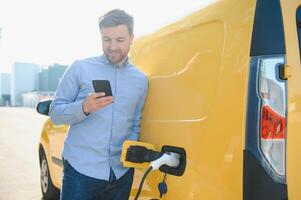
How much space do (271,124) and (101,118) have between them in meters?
1.07

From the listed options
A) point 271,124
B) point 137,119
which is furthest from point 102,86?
point 271,124

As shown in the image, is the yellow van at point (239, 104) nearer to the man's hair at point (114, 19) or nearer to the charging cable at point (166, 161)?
the charging cable at point (166, 161)

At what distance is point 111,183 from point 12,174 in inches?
190

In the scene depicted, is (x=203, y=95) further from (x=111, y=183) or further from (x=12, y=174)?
(x=12, y=174)

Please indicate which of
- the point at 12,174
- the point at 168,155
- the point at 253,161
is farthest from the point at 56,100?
the point at 12,174

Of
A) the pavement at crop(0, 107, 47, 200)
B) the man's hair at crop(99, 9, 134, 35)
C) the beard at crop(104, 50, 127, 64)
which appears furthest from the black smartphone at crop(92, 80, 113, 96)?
the pavement at crop(0, 107, 47, 200)

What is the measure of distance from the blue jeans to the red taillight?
1069 millimetres

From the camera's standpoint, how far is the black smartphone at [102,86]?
2295mm

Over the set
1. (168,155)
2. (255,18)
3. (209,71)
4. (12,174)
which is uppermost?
(255,18)

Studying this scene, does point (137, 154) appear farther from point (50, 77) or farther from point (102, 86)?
point (50, 77)

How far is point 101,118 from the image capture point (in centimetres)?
250

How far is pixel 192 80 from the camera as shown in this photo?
2.19 m

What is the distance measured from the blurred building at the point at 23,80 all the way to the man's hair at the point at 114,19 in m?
69.0

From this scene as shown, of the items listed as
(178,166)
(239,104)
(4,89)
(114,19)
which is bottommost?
(178,166)
